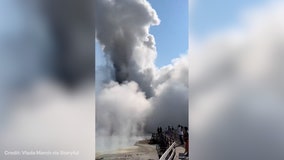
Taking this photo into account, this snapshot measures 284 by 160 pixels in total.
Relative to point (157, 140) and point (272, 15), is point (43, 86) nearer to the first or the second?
point (157, 140)

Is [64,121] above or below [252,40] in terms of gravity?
below

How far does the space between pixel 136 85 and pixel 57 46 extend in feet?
1.61

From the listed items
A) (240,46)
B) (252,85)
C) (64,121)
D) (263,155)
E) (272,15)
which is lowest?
(263,155)

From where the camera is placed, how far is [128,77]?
2.58m

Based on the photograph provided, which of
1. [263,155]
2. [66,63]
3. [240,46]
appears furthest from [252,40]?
[66,63]

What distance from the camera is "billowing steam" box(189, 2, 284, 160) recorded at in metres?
2.45

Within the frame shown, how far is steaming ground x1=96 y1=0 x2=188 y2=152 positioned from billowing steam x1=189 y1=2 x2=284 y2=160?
0.56 feet

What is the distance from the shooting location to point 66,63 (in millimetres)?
2654

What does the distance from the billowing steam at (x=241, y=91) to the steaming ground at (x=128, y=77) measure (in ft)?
0.56

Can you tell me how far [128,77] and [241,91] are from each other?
59 centimetres

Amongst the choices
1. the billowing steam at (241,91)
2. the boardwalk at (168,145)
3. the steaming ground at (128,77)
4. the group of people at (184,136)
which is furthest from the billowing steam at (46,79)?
the billowing steam at (241,91)

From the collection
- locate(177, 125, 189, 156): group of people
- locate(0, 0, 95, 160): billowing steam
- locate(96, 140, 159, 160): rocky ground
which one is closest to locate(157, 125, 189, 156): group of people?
locate(177, 125, 189, 156): group of people

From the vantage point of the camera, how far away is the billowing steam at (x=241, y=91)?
8.04 ft

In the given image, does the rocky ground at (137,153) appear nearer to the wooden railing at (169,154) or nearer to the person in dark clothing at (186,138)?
the wooden railing at (169,154)
